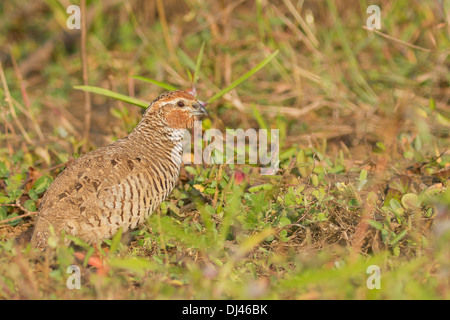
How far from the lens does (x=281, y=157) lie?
5008mm

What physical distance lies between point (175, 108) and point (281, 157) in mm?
1014

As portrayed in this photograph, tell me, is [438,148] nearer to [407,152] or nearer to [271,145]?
[407,152]

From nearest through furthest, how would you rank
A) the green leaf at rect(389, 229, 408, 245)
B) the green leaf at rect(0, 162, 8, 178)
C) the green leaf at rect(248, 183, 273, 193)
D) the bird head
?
the green leaf at rect(389, 229, 408, 245), the green leaf at rect(248, 183, 273, 193), the bird head, the green leaf at rect(0, 162, 8, 178)

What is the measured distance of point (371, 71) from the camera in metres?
7.13

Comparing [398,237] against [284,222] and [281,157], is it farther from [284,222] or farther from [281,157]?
[281,157]

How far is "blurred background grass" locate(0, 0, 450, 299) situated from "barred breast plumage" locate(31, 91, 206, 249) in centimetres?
18

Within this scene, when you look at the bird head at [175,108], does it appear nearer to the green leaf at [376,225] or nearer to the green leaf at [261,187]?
the green leaf at [261,187]

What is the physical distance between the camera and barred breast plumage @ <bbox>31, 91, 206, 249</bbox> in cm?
394

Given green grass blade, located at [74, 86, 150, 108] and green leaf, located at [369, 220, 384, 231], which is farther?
green grass blade, located at [74, 86, 150, 108]

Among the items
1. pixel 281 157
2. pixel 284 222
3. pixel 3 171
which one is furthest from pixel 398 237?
pixel 3 171

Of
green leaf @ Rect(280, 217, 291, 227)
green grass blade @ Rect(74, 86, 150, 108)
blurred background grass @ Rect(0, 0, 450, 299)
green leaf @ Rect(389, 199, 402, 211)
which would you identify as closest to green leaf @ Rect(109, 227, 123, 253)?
blurred background grass @ Rect(0, 0, 450, 299)

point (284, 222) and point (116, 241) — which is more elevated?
point (284, 222)

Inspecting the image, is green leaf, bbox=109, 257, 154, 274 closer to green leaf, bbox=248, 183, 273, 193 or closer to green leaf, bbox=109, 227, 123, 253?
green leaf, bbox=109, 227, 123, 253

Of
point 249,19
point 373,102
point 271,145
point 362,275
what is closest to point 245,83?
point 249,19
